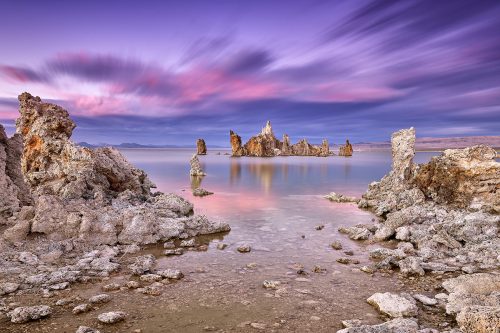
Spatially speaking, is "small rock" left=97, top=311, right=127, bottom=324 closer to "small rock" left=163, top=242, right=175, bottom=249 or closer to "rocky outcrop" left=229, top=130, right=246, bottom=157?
"small rock" left=163, top=242, right=175, bottom=249

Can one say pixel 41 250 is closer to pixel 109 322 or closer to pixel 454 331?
pixel 109 322

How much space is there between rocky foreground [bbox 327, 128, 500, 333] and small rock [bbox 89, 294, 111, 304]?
6020 mm

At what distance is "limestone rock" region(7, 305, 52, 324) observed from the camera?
7.95 m

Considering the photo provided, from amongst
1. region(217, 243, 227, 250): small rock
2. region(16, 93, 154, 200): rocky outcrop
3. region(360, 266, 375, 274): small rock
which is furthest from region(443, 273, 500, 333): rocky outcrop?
region(16, 93, 154, 200): rocky outcrop

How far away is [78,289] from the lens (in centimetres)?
996

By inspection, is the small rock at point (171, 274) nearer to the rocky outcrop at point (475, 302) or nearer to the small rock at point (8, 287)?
the small rock at point (8, 287)

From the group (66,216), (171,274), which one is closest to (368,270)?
(171,274)

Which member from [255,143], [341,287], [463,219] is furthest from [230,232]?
[255,143]

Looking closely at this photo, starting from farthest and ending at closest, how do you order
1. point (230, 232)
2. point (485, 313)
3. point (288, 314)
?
1. point (230, 232)
2. point (288, 314)
3. point (485, 313)

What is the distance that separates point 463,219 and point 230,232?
1091 centimetres

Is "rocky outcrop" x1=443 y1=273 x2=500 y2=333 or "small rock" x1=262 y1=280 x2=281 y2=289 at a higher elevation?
"rocky outcrop" x1=443 y1=273 x2=500 y2=333

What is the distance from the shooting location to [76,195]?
63.5ft

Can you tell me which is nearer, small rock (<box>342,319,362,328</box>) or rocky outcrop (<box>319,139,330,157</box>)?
small rock (<box>342,319,362,328</box>)

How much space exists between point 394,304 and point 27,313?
28.7 ft
